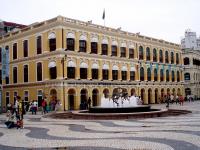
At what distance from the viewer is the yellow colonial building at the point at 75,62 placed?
148ft

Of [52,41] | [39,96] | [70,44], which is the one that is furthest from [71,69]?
[39,96]

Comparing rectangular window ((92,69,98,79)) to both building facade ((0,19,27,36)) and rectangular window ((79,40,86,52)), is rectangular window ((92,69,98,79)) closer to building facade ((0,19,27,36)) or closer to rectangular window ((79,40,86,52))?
rectangular window ((79,40,86,52))

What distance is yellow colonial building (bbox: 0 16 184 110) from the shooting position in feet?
148

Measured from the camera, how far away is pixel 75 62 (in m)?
46.3

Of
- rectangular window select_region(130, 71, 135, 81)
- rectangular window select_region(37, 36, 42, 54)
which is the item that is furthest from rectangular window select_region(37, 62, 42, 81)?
rectangular window select_region(130, 71, 135, 81)

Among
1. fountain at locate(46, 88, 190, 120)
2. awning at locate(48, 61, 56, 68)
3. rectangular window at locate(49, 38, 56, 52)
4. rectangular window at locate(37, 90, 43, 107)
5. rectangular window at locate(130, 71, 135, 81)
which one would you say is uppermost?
rectangular window at locate(49, 38, 56, 52)

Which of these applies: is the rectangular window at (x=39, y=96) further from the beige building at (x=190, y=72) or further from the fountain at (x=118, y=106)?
the beige building at (x=190, y=72)

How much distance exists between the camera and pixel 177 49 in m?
72.6

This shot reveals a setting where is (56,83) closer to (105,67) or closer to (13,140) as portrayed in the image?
(105,67)

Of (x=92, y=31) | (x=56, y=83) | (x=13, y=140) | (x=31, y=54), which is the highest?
(x=92, y=31)

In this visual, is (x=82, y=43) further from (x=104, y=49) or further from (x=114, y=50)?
(x=114, y=50)

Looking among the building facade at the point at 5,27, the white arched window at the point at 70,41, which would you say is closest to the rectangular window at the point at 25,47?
the white arched window at the point at 70,41

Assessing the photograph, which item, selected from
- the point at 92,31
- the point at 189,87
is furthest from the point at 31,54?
the point at 189,87

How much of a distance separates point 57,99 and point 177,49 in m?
37.9
